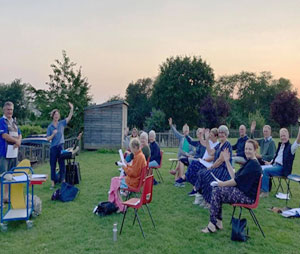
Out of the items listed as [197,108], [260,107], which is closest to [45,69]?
[197,108]

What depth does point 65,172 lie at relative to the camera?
727cm

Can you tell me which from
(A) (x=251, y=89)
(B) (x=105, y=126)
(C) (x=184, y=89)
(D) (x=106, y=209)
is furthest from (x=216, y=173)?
(A) (x=251, y=89)

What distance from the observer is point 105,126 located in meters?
15.9

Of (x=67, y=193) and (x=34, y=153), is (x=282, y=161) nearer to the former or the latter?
(x=67, y=193)

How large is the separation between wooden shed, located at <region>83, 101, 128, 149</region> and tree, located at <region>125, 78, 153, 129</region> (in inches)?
814

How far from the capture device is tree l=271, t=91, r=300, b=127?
29297mm

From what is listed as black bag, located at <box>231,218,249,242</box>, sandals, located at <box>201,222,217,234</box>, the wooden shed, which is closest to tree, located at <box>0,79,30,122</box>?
the wooden shed

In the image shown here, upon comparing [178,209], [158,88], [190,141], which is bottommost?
[178,209]

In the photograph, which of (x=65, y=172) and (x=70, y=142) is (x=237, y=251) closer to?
(x=65, y=172)

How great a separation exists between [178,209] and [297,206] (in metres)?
2.60

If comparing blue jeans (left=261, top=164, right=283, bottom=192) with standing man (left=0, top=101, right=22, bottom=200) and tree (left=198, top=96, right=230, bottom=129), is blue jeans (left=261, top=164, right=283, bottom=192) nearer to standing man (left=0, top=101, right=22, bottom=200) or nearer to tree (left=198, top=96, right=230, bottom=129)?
standing man (left=0, top=101, right=22, bottom=200)

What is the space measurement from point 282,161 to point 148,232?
3.71 m

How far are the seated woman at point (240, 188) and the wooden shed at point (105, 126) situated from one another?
11854 mm

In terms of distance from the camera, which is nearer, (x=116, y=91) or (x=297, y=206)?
(x=297, y=206)
